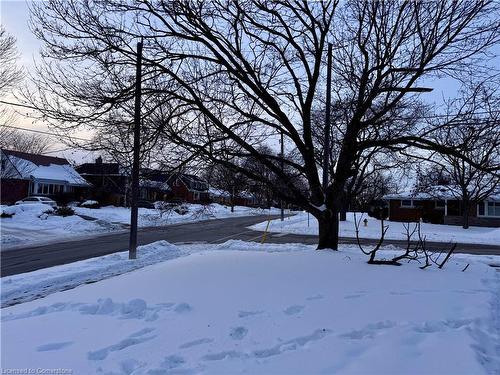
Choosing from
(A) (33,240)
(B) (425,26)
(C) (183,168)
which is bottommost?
(A) (33,240)

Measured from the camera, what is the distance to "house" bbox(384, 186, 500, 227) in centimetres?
4019

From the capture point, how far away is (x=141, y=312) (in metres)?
6.32

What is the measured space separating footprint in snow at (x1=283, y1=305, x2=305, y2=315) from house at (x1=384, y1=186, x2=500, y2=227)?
33.6m

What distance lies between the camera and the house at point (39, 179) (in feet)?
164

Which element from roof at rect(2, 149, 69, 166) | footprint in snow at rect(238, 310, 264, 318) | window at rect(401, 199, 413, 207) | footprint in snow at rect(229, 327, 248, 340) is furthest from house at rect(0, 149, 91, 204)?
Answer: footprint in snow at rect(229, 327, 248, 340)

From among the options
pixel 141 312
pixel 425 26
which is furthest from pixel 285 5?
pixel 141 312

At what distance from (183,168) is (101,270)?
3.56 metres

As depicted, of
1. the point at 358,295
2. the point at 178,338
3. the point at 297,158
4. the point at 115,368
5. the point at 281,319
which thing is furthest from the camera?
the point at 297,158

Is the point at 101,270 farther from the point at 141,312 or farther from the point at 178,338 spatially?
the point at 178,338

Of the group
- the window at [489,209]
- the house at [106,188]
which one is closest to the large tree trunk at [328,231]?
the window at [489,209]

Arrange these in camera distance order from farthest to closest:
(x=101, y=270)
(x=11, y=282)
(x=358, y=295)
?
(x=101, y=270) < (x=11, y=282) < (x=358, y=295)

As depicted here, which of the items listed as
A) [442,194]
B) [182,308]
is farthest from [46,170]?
[182,308]

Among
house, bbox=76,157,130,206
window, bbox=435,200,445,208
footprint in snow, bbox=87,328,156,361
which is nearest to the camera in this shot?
footprint in snow, bbox=87,328,156,361

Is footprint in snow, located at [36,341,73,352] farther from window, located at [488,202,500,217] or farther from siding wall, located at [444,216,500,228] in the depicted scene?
window, located at [488,202,500,217]
